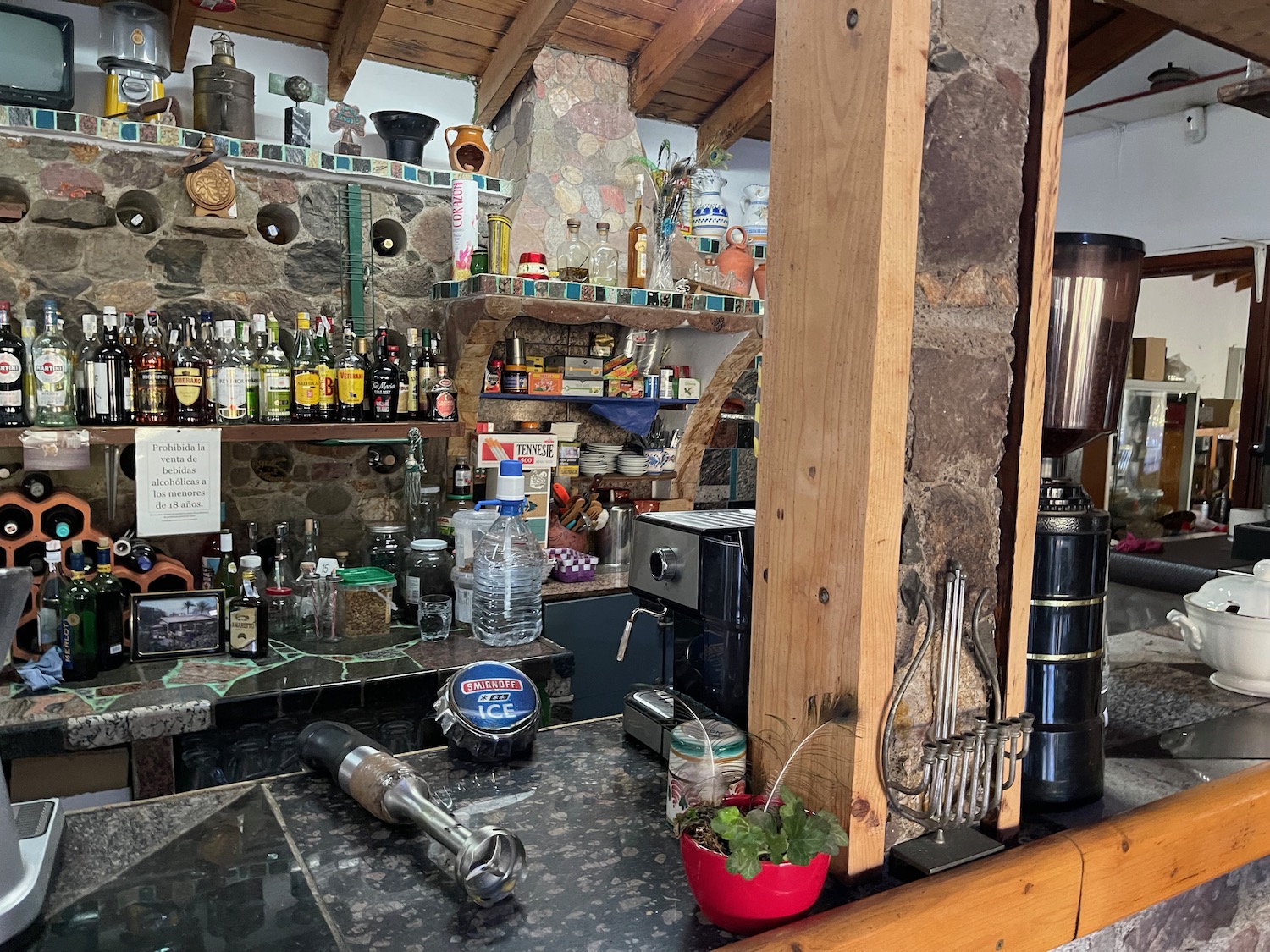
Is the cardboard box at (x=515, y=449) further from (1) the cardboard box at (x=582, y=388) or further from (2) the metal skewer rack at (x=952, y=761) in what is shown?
(2) the metal skewer rack at (x=952, y=761)

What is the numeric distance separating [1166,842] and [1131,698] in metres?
0.58

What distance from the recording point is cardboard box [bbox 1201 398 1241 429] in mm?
5184

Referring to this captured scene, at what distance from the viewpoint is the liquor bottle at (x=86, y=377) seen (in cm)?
253

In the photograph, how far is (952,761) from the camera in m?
1.10

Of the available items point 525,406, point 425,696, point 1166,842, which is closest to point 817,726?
point 1166,842

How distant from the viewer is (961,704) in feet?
3.84

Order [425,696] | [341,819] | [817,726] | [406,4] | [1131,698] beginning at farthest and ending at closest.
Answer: [406,4] < [425,696] < [1131,698] < [341,819] < [817,726]

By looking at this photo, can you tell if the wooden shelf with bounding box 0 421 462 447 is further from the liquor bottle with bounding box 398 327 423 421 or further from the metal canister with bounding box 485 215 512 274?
the metal canister with bounding box 485 215 512 274

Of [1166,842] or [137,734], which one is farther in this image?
[137,734]

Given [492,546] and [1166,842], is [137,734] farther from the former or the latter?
[1166,842]

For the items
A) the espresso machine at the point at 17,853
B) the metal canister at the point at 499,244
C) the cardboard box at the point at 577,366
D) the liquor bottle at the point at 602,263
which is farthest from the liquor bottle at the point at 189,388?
the espresso machine at the point at 17,853

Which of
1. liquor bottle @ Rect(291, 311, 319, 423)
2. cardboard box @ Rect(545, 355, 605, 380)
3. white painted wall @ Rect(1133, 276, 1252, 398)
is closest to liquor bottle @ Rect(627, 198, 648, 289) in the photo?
cardboard box @ Rect(545, 355, 605, 380)

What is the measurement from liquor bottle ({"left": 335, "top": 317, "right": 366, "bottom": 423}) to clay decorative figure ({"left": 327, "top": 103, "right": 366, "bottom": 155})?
0.74 m

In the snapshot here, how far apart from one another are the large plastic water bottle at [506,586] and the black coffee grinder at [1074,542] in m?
1.57
